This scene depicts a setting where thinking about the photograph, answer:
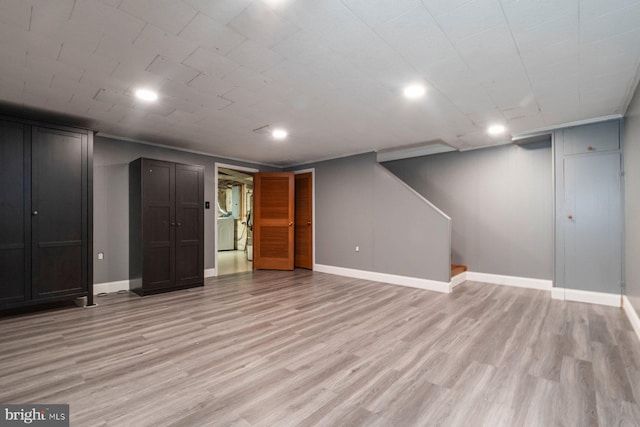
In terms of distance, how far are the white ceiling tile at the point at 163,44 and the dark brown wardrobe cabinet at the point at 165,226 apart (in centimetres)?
251

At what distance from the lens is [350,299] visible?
415 cm

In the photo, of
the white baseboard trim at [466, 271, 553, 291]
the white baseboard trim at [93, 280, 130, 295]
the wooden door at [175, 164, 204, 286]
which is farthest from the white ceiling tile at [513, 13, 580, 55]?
the white baseboard trim at [93, 280, 130, 295]

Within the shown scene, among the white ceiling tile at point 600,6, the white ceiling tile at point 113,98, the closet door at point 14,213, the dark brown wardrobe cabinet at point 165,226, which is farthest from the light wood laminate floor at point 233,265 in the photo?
the white ceiling tile at point 600,6

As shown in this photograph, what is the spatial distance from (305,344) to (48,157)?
3.70m

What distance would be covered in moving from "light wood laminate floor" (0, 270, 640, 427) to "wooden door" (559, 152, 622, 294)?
447 millimetres

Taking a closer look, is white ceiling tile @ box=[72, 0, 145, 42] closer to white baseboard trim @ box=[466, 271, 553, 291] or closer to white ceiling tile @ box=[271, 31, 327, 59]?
white ceiling tile @ box=[271, 31, 327, 59]

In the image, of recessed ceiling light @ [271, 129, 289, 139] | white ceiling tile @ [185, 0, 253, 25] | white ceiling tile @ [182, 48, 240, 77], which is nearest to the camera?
white ceiling tile @ [185, 0, 253, 25]

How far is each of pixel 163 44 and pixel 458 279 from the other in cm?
506

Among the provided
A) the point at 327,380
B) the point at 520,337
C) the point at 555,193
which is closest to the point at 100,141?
the point at 327,380

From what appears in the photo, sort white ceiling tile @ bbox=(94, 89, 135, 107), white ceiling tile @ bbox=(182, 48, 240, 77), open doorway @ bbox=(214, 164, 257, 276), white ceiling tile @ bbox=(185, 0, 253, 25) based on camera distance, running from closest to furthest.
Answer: white ceiling tile @ bbox=(185, 0, 253, 25), white ceiling tile @ bbox=(182, 48, 240, 77), white ceiling tile @ bbox=(94, 89, 135, 107), open doorway @ bbox=(214, 164, 257, 276)

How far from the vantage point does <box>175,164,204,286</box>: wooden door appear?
182 inches

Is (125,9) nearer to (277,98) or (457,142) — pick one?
(277,98)

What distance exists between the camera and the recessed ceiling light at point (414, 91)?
2.83 metres

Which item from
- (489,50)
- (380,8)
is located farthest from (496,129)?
(380,8)
